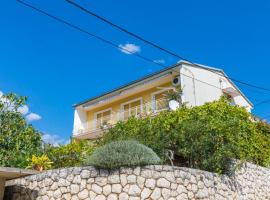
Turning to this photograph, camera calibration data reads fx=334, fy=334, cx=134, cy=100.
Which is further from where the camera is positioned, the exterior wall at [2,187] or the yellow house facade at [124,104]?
the yellow house facade at [124,104]

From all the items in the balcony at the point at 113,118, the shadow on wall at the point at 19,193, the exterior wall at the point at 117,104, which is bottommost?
the shadow on wall at the point at 19,193

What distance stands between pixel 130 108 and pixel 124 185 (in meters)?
17.2

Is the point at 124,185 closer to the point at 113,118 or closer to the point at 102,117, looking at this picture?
the point at 113,118

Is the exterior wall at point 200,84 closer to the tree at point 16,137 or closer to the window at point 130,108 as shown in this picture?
the window at point 130,108

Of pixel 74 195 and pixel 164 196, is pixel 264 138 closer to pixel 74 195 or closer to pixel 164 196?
pixel 164 196

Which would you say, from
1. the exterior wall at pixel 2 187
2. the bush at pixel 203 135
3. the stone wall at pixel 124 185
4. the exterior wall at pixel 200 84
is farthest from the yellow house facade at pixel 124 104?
the exterior wall at pixel 2 187

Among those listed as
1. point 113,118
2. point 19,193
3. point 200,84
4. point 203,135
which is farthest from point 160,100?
point 19,193

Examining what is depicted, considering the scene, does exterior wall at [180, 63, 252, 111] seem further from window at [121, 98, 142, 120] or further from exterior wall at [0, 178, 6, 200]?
exterior wall at [0, 178, 6, 200]

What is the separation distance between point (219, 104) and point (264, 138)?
3.18 meters

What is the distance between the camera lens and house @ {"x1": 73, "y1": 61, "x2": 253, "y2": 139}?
22453 mm

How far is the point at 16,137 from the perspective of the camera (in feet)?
47.0

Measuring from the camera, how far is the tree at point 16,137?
1344 centimetres

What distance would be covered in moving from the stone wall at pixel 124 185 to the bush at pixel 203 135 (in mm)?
898

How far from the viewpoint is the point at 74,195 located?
9750mm
